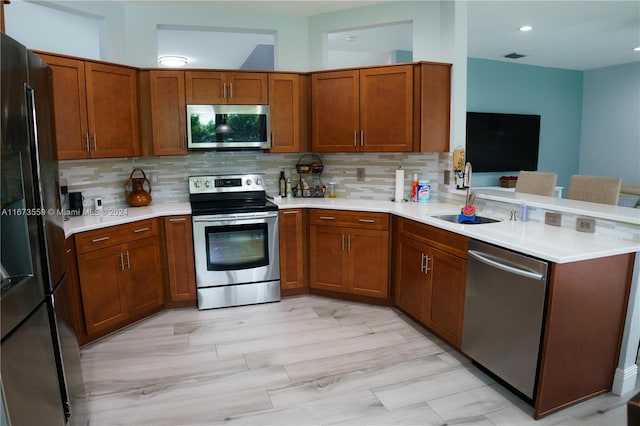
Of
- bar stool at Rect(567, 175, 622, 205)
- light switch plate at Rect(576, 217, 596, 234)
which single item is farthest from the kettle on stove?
bar stool at Rect(567, 175, 622, 205)

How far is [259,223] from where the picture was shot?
146 inches

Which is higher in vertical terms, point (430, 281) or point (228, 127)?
point (228, 127)

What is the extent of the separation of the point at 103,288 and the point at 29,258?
1.62 metres

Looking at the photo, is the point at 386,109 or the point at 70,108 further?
the point at 386,109

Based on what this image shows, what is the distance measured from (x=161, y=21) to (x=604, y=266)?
12.9ft

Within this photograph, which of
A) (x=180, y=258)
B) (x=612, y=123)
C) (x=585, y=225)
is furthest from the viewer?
(x=612, y=123)

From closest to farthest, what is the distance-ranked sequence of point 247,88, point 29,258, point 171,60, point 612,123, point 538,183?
point 29,258 < point 247,88 < point 538,183 < point 171,60 < point 612,123

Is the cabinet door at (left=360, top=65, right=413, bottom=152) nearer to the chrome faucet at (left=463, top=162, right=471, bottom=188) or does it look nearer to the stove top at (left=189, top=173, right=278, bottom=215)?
the chrome faucet at (left=463, top=162, right=471, bottom=188)

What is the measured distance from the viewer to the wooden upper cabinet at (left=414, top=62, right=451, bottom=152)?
11.7 ft

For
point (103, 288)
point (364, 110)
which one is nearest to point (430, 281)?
point (364, 110)

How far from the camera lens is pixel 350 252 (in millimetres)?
3701

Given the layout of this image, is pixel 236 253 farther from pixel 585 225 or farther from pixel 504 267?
pixel 585 225

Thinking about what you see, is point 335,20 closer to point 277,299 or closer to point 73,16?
point 73,16

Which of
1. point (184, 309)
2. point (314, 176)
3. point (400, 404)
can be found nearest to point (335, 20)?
point (314, 176)
